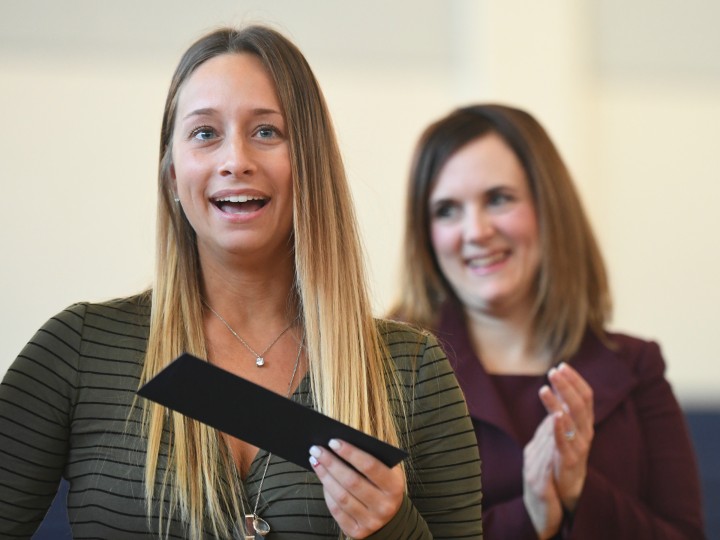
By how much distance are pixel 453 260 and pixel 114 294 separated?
188 cm

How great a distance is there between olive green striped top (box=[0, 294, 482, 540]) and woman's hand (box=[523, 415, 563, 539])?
2.06 feet

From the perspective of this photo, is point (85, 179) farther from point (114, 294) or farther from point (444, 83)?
point (444, 83)

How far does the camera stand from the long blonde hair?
1.51 m

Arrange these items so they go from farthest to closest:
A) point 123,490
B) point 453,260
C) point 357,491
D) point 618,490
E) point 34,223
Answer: point 34,223 → point 453,260 → point 618,490 → point 123,490 → point 357,491

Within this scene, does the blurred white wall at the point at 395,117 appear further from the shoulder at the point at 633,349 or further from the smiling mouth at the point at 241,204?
the smiling mouth at the point at 241,204

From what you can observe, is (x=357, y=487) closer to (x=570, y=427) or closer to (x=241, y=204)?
(x=241, y=204)

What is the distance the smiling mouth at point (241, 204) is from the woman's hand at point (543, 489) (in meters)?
0.93

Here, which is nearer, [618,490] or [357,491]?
[357,491]

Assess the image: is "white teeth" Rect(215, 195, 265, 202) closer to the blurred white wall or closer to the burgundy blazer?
the burgundy blazer

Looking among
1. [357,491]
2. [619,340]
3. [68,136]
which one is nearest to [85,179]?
[68,136]

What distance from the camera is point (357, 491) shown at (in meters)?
1.33

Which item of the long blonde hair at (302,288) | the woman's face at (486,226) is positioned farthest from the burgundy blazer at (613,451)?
the long blonde hair at (302,288)

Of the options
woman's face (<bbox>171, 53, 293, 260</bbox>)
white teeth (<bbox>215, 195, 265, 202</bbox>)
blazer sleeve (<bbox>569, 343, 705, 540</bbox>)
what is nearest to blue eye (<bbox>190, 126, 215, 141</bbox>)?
woman's face (<bbox>171, 53, 293, 260</bbox>)

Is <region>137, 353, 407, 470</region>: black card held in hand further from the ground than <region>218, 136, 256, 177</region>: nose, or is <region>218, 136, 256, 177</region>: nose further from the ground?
<region>218, 136, 256, 177</region>: nose
